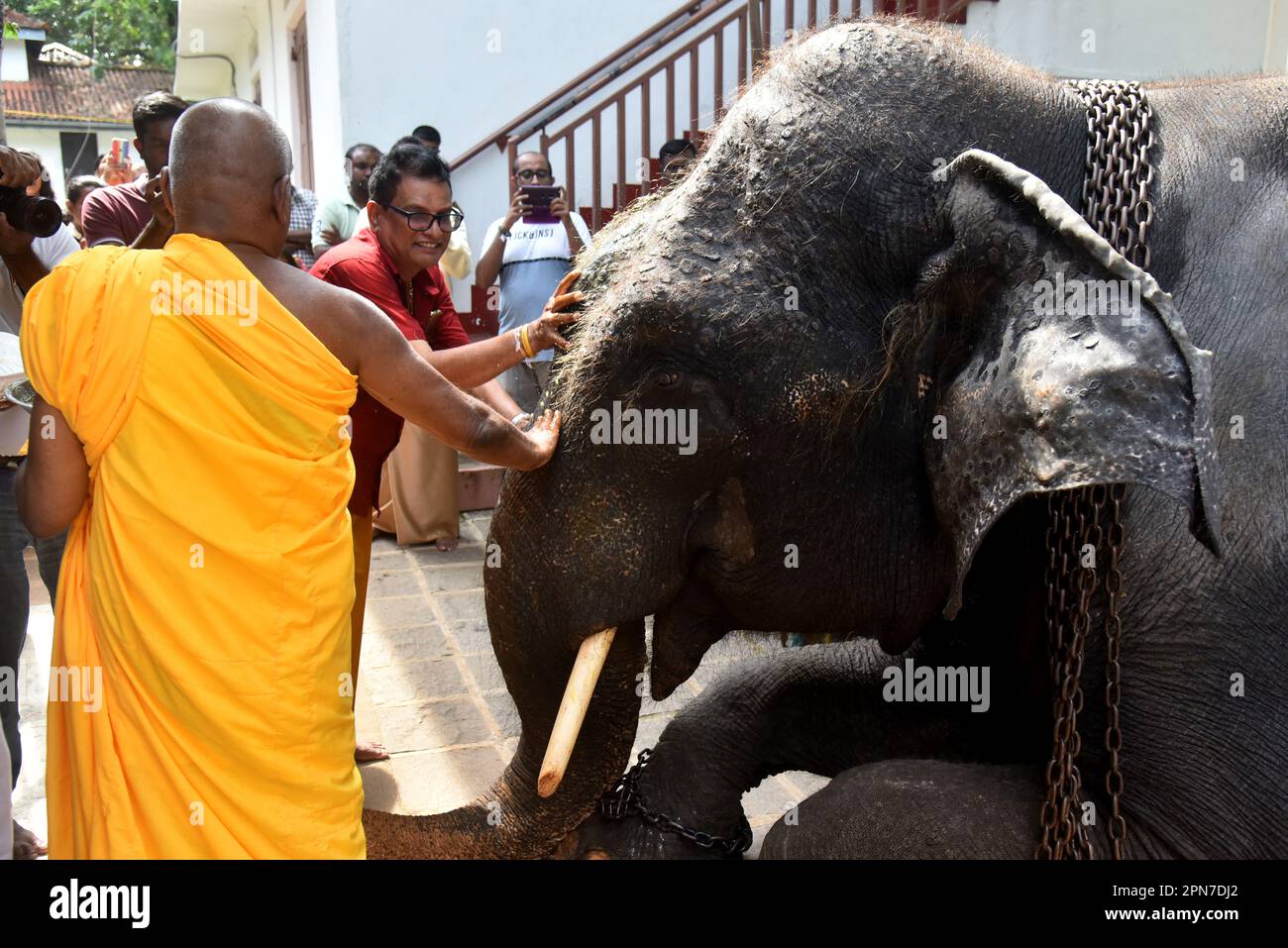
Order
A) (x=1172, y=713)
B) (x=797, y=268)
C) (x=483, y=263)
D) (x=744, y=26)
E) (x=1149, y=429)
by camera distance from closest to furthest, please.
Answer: (x=1149, y=429), (x=1172, y=713), (x=797, y=268), (x=483, y=263), (x=744, y=26)

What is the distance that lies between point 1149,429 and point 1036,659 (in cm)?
74

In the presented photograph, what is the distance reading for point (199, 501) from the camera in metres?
2.48

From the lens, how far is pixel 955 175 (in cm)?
229

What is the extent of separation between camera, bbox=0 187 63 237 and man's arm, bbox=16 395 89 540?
1.13m

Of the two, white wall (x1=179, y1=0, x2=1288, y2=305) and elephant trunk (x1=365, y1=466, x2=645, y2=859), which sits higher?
white wall (x1=179, y1=0, x2=1288, y2=305)

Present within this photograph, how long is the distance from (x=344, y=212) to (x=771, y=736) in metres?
6.92

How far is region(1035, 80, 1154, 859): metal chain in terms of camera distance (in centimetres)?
212

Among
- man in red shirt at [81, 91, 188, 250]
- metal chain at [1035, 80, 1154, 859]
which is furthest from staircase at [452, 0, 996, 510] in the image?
metal chain at [1035, 80, 1154, 859]

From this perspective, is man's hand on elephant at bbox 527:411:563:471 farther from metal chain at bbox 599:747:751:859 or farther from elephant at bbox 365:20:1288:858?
metal chain at bbox 599:747:751:859

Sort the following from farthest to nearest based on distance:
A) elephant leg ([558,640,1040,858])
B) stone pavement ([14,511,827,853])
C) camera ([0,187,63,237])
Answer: stone pavement ([14,511,827,853])
camera ([0,187,63,237])
elephant leg ([558,640,1040,858])

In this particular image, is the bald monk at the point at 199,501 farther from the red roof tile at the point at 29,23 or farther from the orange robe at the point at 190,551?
the red roof tile at the point at 29,23

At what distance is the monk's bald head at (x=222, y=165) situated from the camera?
8.04ft

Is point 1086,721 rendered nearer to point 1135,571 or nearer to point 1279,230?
point 1135,571
